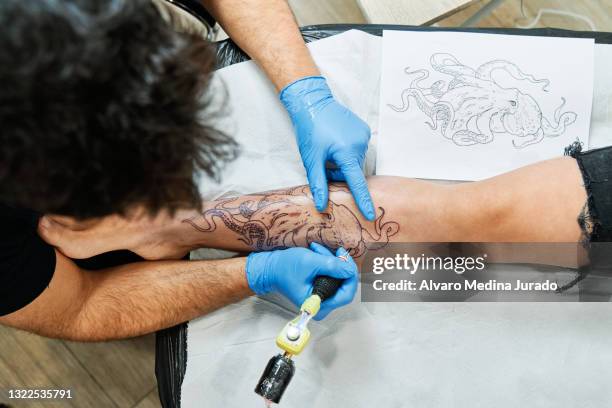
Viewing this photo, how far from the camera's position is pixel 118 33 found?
554mm

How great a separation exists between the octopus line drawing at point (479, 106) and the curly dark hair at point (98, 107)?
2.15 feet

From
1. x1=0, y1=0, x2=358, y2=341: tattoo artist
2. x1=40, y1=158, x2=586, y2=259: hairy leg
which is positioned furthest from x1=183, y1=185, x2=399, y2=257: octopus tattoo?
x1=0, y1=0, x2=358, y2=341: tattoo artist

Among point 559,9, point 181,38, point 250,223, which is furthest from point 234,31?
point 559,9

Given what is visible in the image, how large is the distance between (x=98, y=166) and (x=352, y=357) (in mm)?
731

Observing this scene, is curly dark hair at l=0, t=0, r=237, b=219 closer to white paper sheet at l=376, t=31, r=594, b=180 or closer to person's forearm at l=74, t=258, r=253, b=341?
person's forearm at l=74, t=258, r=253, b=341

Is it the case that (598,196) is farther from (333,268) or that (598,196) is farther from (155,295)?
(155,295)

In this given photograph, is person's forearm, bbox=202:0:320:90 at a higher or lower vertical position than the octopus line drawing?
lower

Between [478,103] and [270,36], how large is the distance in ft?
1.63

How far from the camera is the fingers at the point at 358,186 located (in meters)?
1.03

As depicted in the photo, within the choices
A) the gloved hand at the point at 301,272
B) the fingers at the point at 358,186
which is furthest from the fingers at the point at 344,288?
the fingers at the point at 358,186

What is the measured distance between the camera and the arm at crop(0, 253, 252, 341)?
983 mm

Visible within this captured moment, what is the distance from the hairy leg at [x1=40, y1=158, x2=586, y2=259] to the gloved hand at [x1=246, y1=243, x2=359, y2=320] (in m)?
0.06

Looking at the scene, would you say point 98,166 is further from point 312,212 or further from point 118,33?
point 312,212

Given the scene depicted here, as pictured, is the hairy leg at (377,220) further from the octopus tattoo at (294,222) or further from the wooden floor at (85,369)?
the wooden floor at (85,369)
